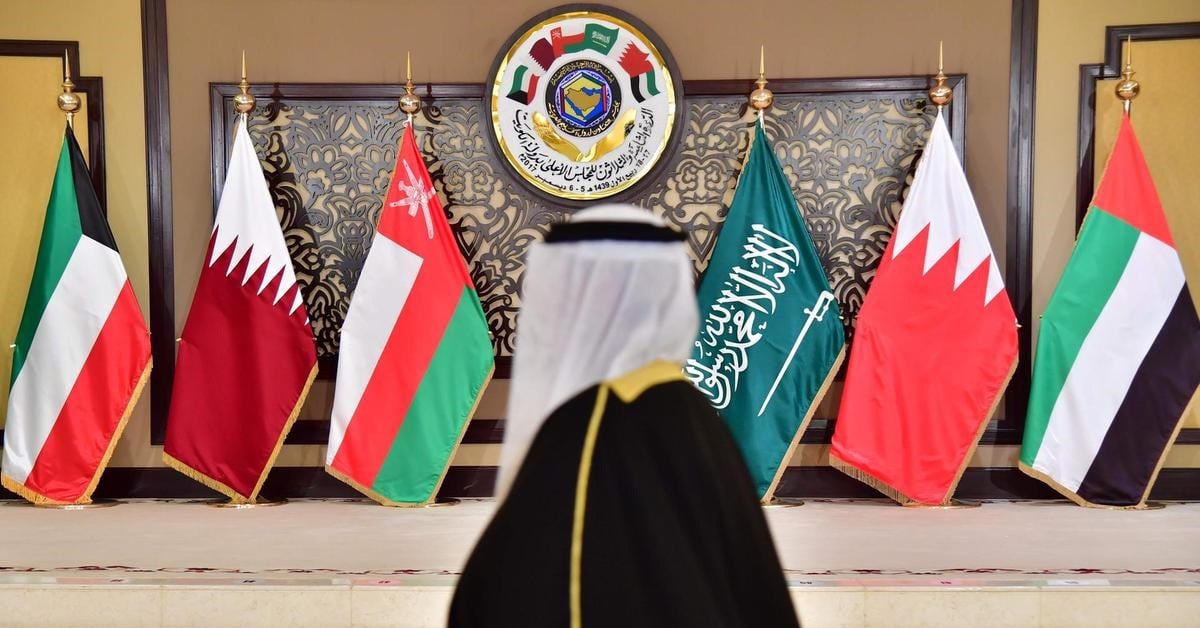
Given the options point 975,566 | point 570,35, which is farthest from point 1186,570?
point 570,35

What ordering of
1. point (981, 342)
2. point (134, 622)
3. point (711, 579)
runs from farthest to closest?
point (981, 342) < point (134, 622) < point (711, 579)

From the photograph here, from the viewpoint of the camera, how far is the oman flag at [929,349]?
136 inches

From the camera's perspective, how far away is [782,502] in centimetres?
359

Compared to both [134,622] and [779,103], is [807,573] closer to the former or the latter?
[134,622]

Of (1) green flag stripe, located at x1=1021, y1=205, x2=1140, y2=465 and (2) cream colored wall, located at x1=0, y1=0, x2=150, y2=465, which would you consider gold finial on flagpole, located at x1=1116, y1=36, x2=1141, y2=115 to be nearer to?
(1) green flag stripe, located at x1=1021, y1=205, x2=1140, y2=465

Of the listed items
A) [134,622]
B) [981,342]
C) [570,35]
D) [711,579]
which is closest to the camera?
[711,579]

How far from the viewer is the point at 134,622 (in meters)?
2.43

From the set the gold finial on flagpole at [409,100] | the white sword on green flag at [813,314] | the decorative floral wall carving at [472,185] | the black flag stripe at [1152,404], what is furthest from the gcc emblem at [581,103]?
the black flag stripe at [1152,404]

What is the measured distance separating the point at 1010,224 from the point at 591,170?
157 cm

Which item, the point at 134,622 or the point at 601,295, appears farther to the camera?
the point at 134,622

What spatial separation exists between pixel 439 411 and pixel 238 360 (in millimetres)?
756

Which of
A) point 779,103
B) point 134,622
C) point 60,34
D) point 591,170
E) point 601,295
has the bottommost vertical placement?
point 134,622

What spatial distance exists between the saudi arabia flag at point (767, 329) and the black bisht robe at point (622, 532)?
96.9 inches

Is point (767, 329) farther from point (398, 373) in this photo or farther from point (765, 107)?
point (398, 373)
